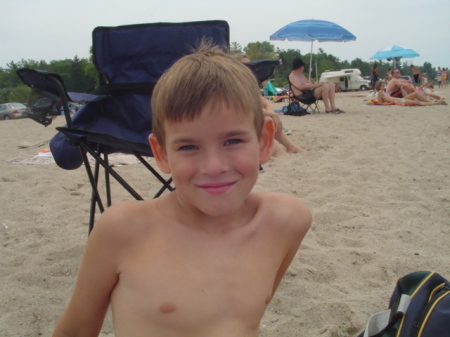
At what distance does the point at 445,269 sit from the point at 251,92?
1.57m

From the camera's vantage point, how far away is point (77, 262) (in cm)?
237

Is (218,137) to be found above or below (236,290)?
above

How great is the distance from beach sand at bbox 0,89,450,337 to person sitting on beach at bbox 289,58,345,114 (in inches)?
181

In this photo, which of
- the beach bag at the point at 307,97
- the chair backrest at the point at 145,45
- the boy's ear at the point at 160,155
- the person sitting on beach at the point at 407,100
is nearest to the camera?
the boy's ear at the point at 160,155

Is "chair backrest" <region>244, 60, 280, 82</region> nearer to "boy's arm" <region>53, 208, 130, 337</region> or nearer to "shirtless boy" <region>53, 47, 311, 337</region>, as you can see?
"shirtless boy" <region>53, 47, 311, 337</region>

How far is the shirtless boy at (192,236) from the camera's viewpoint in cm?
110

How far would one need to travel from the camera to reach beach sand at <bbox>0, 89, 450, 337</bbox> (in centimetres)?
184

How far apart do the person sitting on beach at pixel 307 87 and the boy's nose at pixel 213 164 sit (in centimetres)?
870

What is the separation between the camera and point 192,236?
1208mm

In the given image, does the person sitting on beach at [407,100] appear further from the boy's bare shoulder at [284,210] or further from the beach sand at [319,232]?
the boy's bare shoulder at [284,210]

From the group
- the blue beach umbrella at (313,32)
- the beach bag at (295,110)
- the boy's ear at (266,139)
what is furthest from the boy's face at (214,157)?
the blue beach umbrella at (313,32)

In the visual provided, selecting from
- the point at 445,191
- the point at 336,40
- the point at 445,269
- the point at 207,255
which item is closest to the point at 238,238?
the point at 207,255

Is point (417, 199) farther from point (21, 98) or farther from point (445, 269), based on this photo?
point (21, 98)

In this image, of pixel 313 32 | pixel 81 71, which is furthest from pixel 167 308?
pixel 81 71
